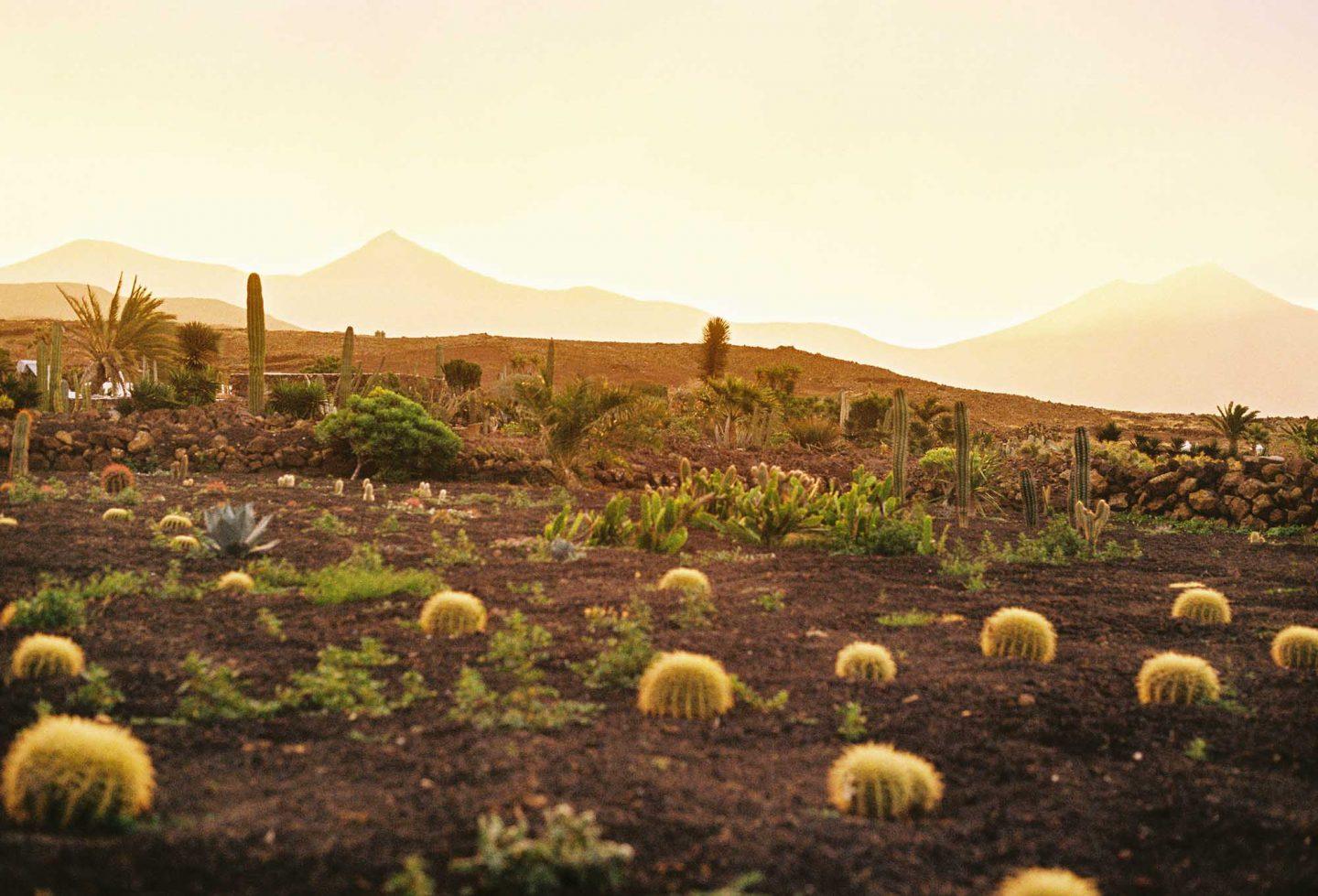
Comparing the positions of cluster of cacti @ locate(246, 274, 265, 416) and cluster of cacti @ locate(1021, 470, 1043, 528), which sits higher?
cluster of cacti @ locate(246, 274, 265, 416)

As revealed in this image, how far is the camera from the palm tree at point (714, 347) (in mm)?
42656

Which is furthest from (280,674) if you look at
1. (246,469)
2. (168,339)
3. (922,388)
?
(922,388)

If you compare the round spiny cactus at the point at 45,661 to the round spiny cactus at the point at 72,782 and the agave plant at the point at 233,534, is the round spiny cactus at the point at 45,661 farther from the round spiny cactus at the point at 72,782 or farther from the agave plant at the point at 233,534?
the agave plant at the point at 233,534

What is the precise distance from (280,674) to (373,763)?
4.60 ft

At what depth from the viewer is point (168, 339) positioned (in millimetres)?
26406

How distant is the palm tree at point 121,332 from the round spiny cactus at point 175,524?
17.6 metres

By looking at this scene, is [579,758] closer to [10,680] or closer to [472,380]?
[10,680]

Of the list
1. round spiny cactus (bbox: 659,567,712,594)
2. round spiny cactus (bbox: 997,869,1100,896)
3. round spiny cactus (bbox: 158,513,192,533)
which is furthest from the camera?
round spiny cactus (bbox: 158,513,192,533)

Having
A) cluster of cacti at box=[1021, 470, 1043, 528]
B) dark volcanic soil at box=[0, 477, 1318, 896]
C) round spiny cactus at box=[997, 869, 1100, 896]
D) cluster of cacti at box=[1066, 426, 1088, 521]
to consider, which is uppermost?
cluster of cacti at box=[1066, 426, 1088, 521]

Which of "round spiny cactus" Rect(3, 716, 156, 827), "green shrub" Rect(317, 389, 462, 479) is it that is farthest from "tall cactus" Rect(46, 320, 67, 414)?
"round spiny cactus" Rect(3, 716, 156, 827)

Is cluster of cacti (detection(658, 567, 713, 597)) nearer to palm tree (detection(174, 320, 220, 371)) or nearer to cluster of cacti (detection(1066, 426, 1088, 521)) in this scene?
cluster of cacti (detection(1066, 426, 1088, 521))

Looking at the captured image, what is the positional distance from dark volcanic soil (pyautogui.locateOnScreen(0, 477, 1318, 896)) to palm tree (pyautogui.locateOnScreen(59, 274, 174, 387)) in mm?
19462

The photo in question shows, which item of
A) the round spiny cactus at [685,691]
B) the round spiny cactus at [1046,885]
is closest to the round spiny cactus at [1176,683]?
the round spiny cactus at [685,691]

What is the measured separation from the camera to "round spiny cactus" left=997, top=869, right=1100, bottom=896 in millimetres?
2926
